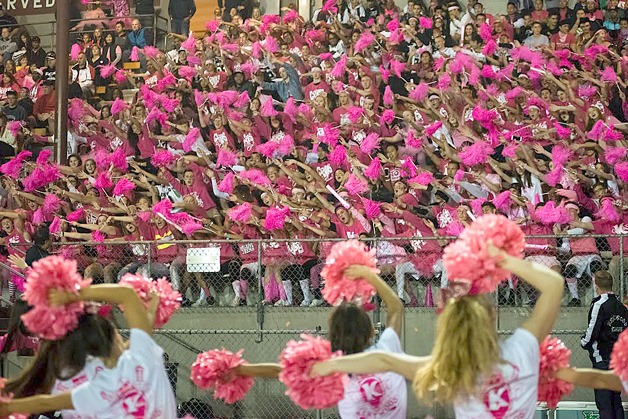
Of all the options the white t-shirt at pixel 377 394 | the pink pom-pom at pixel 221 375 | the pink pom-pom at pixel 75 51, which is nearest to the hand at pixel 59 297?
the pink pom-pom at pixel 221 375

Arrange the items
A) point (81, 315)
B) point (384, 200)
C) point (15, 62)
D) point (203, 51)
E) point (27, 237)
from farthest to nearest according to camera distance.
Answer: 1. point (15, 62)
2. point (203, 51)
3. point (27, 237)
4. point (384, 200)
5. point (81, 315)

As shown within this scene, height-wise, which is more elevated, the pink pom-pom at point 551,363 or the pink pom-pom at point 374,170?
the pink pom-pom at point 374,170

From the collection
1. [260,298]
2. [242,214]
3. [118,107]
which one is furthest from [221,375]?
[118,107]

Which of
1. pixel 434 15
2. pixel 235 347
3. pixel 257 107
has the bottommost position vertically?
pixel 235 347

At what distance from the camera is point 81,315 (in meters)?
4.34

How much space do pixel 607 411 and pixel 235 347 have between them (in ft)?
15.0

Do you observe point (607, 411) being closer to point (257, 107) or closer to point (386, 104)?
point (386, 104)

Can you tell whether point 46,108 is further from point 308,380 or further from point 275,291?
point 308,380

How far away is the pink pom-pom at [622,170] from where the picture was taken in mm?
11570

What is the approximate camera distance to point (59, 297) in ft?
13.8

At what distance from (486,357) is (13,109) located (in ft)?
43.6

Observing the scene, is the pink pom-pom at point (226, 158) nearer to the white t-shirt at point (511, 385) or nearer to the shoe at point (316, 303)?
Result: the shoe at point (316, 303)

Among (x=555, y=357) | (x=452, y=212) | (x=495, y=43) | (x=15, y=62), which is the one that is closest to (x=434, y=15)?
(x=495, y=43)

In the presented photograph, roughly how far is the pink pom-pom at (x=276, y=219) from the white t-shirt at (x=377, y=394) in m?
7.18
